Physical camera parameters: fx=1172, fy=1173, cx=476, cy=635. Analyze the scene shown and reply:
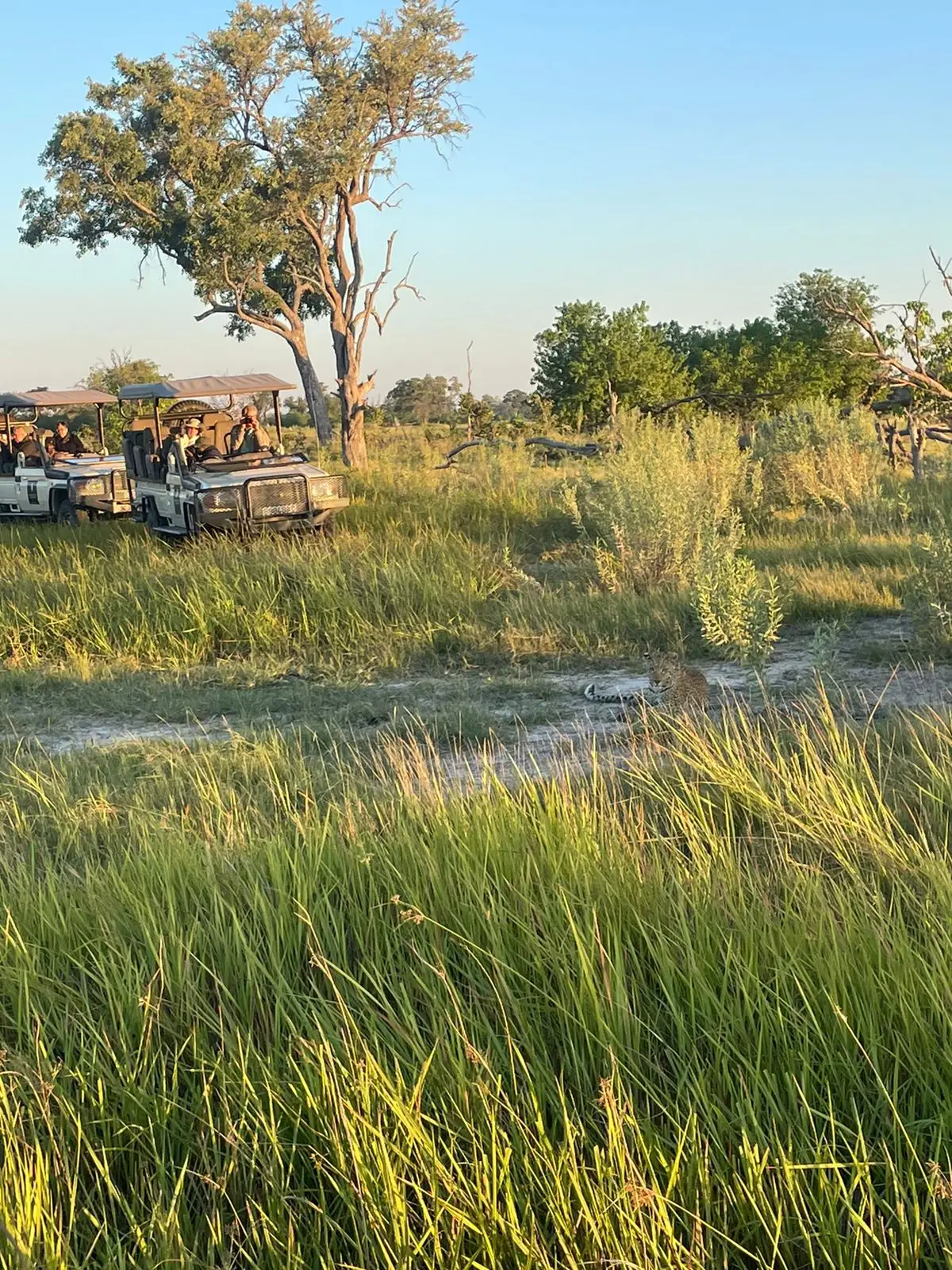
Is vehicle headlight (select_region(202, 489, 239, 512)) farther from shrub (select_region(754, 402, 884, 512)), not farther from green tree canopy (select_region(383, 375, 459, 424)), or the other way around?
green tree canopy (select_region(383, 375, 459, 424))

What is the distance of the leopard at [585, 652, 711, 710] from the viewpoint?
6.21m

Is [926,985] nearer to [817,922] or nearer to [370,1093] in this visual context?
[817,922]

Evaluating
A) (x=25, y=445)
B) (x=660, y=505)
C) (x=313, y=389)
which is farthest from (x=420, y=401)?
(x=660, y=505)

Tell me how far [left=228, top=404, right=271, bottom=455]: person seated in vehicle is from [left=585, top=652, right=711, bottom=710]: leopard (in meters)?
8.54

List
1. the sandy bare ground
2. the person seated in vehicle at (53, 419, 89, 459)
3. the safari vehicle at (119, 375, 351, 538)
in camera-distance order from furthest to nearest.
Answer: the person seated in vehicle at (53, 419, 89, 459) → the safari vehicle at (119, 375, 351, 538) → the sandy bare ground

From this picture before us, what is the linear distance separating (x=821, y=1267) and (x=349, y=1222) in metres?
0.84

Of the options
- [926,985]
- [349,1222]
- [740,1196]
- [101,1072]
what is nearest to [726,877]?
[926,985]

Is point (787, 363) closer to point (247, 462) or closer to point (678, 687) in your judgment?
point (247, 462)

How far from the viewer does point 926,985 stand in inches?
98.8

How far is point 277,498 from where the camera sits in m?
13.3

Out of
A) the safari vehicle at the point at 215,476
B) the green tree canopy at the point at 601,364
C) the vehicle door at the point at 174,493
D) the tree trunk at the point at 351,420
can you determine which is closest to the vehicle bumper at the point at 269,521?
the safari vehicle at the point at 215,476

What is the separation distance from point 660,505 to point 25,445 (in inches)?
545

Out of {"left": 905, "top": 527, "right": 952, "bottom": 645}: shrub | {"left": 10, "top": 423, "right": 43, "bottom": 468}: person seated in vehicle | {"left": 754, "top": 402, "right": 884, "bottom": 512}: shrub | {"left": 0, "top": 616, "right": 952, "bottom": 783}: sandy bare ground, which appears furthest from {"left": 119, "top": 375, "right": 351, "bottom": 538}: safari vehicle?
{"left": 905, "top": 527, "right": 952, "bottom": 645}: shrub

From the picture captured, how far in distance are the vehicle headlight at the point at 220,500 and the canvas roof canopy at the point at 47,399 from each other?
7.36 m
